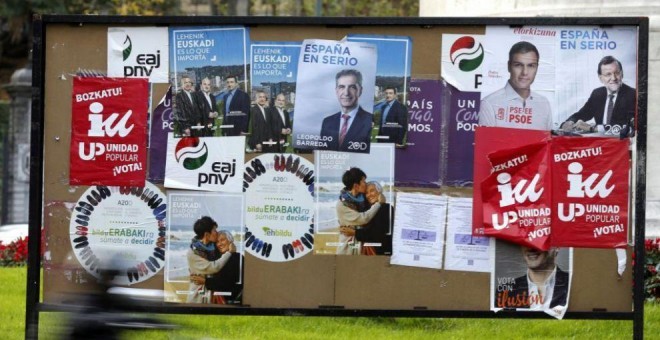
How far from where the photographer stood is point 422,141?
7.48 metres

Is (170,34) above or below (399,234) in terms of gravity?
above

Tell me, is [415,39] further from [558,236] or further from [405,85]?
[558,236]

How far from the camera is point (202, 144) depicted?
A: 24.6 ft

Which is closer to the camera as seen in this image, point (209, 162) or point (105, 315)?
point (105, 315)

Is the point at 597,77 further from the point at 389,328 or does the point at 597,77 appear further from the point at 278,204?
the point at 389,328

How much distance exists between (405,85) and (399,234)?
873mm

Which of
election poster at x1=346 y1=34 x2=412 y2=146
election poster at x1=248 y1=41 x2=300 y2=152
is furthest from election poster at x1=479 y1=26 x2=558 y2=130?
election poster at x1=248 y1=41 x2=300 y2=152

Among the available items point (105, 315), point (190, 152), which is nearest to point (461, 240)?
point (190, 152)

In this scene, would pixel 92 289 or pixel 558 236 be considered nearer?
pixel 92 289

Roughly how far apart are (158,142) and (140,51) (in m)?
0.54

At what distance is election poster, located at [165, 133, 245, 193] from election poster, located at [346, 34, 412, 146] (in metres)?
0.83

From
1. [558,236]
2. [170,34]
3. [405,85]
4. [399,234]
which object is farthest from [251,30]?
[558,236]

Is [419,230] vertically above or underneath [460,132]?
underneath

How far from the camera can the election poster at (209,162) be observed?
295 inches
